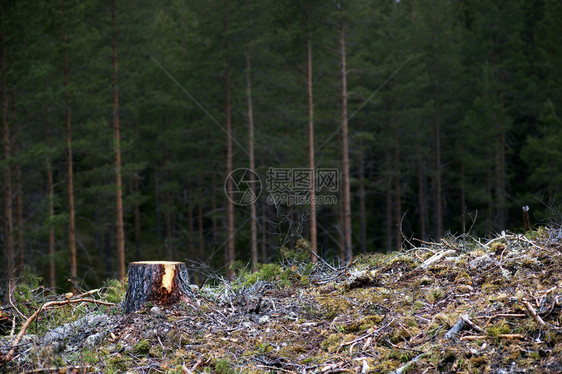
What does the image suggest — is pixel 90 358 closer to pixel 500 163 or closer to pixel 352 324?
pixel 352 324

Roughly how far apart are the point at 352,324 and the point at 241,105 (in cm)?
1652

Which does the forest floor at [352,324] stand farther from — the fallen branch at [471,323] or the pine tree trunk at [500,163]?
the pine tree trunk at [500,163]

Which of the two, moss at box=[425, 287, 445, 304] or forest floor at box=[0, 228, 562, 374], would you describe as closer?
forest floor at box=[0, 228, 562, 374]

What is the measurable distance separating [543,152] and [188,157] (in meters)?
16.0

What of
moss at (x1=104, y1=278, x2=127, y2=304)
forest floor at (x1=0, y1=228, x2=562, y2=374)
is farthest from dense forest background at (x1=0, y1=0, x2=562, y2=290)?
forest floor at (x1=0, y1=228, x2=562, y2=374)

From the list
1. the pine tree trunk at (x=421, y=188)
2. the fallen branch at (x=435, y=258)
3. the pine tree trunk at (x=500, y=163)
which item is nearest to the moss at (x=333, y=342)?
the fallen branch at (x=435, y=258)

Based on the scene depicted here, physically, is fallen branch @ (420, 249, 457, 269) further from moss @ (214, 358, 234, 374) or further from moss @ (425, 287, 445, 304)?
moss @ (214, 358, 234, 374)

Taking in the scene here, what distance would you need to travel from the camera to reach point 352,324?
420cm

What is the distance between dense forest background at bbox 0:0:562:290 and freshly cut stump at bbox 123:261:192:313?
23.1 ft

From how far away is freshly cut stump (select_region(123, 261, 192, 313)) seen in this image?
4.92 metres

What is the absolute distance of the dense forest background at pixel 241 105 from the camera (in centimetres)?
1633

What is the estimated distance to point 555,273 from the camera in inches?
169

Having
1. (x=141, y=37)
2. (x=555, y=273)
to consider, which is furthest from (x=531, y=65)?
(x=555, y=273)

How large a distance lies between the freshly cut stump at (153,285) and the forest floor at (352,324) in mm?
125
